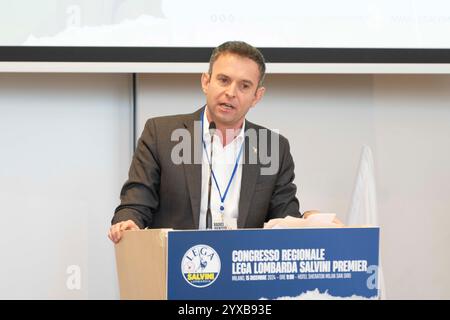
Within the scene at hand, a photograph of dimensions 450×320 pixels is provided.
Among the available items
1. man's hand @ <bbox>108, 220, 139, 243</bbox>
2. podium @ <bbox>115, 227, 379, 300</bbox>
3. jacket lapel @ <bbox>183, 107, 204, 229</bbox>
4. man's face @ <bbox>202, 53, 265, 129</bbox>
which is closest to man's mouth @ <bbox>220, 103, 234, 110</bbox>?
man's face @ <bbox>202, 53, 265, 129</bbox>

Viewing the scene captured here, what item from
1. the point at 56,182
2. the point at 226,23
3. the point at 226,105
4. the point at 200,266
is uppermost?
the point at 226,23

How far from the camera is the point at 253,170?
2.70 metres

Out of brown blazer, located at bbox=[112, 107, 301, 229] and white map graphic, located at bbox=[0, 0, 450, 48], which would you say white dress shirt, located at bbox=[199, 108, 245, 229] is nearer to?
brown blazer, located at bbox=[112, 107, 301, 229]

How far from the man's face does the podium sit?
780mm

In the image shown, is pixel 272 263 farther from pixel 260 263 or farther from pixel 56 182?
pixel 56 182

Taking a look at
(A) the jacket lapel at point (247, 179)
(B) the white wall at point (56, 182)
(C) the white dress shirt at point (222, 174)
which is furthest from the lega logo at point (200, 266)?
(B) the white wall at point (56, 182)

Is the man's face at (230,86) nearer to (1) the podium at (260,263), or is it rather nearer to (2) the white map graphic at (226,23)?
(1) the podium at (260,263)

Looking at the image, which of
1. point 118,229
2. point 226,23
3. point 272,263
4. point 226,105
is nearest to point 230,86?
point 226,105

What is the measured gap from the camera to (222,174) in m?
2.71

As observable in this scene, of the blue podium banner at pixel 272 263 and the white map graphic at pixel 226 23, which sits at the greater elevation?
the white map graphic at pixel 226 23

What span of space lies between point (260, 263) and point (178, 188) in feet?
2.68

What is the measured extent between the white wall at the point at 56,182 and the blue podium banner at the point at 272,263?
7.01 feet

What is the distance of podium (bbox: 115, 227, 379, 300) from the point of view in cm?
186

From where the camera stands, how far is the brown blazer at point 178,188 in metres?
2.62
